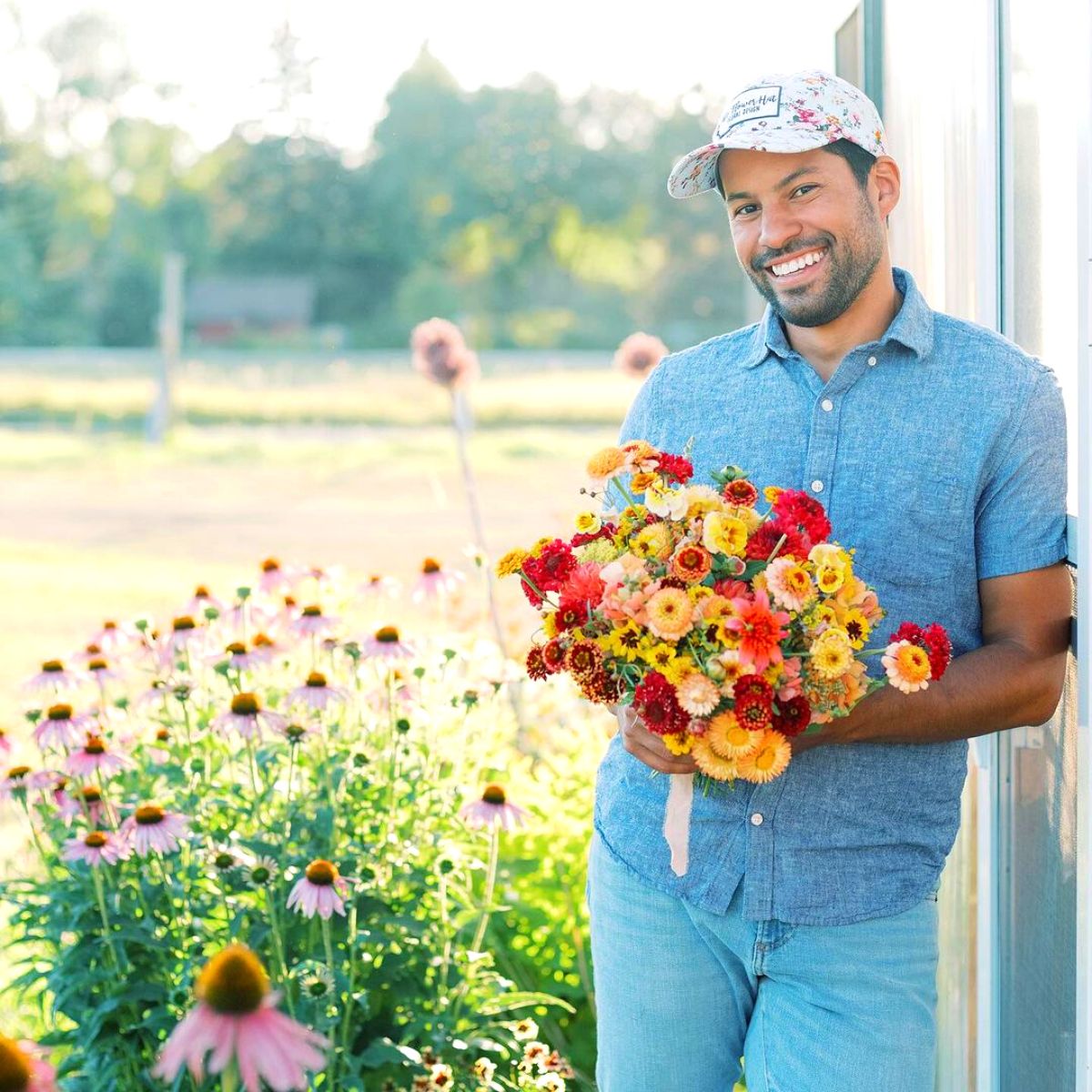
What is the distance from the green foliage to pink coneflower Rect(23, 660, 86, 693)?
Answer: 0.06 metres

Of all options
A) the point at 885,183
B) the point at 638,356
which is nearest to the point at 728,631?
the point at 885,183

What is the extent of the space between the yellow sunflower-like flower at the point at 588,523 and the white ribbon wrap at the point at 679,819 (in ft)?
0.72

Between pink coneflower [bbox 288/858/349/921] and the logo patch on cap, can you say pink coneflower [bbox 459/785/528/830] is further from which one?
the logo patch on cap

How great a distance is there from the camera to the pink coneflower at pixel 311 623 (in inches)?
82.9

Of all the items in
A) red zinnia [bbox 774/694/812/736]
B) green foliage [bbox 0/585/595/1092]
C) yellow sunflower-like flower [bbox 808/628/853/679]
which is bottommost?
green foliage [bbox 0/585/595/1092]

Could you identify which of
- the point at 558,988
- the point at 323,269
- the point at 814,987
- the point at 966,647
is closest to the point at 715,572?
the point at 966,647

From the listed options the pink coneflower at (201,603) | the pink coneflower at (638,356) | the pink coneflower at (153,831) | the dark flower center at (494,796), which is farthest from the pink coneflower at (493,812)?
the pink coneflower at (638,356)

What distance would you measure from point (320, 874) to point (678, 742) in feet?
2.19

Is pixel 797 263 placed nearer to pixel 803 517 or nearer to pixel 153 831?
pixel 803 517

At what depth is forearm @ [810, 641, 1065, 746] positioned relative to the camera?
3.82 ft

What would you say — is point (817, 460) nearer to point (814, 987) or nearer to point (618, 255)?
point (814, 987)

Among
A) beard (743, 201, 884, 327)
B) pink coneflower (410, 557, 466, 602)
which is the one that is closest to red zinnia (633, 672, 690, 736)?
beard (743, 201, 884, 327)

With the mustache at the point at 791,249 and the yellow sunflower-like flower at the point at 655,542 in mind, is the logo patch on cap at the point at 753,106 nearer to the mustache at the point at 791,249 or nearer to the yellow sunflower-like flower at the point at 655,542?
the mustache at the point at 791,249

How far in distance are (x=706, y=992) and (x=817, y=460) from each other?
490 mm
